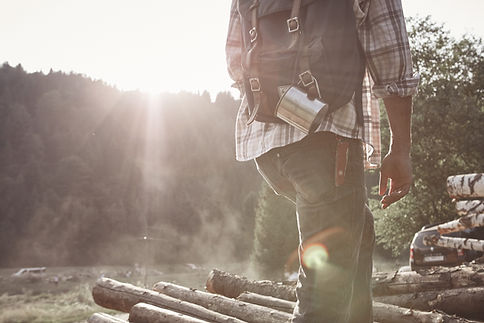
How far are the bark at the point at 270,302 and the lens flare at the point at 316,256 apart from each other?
2068mm

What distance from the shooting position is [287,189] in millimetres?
1983

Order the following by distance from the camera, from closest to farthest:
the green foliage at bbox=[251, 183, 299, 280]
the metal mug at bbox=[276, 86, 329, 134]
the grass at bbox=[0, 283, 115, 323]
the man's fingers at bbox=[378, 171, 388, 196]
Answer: the metal mug at bbox=[276, 86, 329, 134] → the man's fingers at bbox=[378, 171, 388, 196] → the grass at bbox=[0, 283, 115, 323] → the green foliage at bbox=[251, 183, 299, 280]

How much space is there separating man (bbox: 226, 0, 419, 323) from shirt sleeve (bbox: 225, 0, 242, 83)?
0.43 metres

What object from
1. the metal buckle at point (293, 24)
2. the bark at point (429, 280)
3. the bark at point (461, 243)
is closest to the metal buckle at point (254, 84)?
the metal buckle at point (293, 24)

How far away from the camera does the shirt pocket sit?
179cm

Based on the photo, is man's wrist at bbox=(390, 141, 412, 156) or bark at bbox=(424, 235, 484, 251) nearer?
man's wrist at bbox=(390, 141, 412, 156)

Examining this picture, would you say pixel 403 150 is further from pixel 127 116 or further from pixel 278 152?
pixel 127 116

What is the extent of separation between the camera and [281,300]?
383 cm

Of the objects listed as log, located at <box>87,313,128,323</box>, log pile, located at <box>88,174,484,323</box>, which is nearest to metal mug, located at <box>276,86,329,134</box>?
log pile, located at <box>88,174,484,323</box>

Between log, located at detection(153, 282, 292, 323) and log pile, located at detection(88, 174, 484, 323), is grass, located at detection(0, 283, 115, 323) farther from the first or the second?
log, located at detection(153, 282, 292, 323)

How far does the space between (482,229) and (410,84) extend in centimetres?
1048

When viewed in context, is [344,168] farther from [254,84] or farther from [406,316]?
[406,316]

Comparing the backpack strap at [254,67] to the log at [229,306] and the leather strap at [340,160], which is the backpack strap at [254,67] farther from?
the log at [229,306]

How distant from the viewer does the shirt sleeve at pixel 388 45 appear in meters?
1.84
